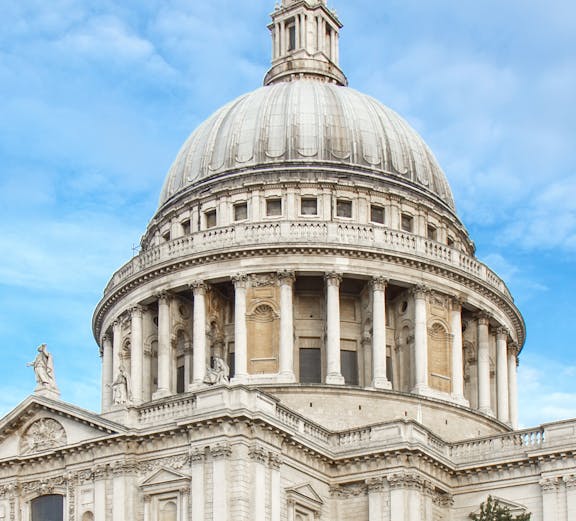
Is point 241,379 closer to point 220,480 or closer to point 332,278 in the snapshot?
point 332,278

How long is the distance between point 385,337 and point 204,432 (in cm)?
1661

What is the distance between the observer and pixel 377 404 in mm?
60750

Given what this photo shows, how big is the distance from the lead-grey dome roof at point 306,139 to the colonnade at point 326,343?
8.11 meters

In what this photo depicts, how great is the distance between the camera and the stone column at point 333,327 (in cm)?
6144

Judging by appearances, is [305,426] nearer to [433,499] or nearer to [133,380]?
[433,499]

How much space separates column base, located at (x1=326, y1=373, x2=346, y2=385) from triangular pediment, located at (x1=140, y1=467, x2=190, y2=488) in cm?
1245

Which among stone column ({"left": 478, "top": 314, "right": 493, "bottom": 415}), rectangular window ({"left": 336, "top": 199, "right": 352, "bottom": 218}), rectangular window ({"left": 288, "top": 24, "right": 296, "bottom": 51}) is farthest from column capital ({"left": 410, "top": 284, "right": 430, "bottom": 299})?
rectangular window ({"left": 288, "top": 24, "right": 296, "bottom": 51})

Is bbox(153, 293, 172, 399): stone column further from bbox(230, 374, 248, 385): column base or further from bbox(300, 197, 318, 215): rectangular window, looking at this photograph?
bbox(300, 197, 318, 215): rectangular window

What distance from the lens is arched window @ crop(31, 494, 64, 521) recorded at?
5253 centimetres

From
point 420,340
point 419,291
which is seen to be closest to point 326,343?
point 420,340

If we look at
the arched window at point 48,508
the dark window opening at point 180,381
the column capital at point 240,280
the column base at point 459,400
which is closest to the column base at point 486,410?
the column base at point 459,400

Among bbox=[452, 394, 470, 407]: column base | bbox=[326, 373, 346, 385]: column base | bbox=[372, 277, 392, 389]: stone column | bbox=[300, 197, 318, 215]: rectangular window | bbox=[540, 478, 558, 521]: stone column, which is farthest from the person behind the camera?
bbox=[300, 197, 318, 215]: rectangular window

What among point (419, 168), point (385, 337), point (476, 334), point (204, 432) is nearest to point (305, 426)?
point (204, 432)

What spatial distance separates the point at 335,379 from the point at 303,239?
7.14 m
